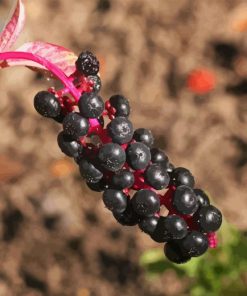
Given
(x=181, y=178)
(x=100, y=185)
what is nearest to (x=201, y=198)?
(x=181, y=178)

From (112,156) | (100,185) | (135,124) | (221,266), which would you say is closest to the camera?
(112,156)

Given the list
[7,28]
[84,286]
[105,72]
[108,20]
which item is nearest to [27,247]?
[84,286]

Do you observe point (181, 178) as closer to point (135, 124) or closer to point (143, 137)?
point (143, 137)

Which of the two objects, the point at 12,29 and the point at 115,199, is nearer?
the point at 115,199

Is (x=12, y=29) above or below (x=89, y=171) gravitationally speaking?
above

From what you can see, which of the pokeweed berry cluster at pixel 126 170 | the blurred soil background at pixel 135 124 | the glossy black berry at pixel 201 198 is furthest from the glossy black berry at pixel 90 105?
the blurred soil background at pixel 135 124

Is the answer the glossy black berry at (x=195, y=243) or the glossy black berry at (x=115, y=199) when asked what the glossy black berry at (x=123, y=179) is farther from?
the glossy black berry at (x=195, y=243)

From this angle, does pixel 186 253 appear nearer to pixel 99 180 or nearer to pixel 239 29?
pixel 99 180
